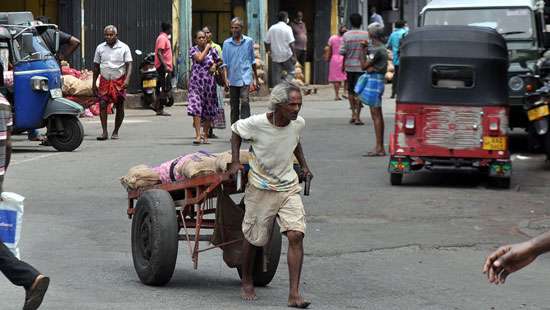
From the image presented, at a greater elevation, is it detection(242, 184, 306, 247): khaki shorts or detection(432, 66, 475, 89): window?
detection(432, 66, 475, 89): window

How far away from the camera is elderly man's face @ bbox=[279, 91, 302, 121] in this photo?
8.01 m

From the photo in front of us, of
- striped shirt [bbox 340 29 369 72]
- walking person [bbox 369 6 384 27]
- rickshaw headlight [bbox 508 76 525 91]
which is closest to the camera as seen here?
rickshaw headlight [bbox 508 76 525 91]

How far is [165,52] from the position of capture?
24281mm

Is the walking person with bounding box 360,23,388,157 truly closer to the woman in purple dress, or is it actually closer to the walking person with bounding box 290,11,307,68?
the woman in purple dress

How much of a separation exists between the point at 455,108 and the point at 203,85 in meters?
5.65

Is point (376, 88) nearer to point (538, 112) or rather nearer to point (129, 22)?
point (538, 112)

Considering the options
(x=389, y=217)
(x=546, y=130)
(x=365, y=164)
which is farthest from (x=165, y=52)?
(x=389, y=217)

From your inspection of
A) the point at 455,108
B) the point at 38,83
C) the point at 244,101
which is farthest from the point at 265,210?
the point at 244,101

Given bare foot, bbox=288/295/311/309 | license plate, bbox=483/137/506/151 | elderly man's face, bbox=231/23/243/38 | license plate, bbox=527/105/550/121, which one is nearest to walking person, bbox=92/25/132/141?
elderly man's face, bbox=231/23/243/38

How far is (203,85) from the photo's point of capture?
1858cm

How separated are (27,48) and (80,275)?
8764 mm

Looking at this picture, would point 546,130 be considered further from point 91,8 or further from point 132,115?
point 91,8

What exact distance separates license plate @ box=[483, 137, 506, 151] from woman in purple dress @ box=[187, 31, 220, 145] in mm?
5697

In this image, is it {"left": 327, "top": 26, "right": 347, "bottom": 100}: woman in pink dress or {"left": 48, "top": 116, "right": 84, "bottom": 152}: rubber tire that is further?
{"left": 327, "top": 26, "right": 347, "bottom": 100}: woman in pink dress
